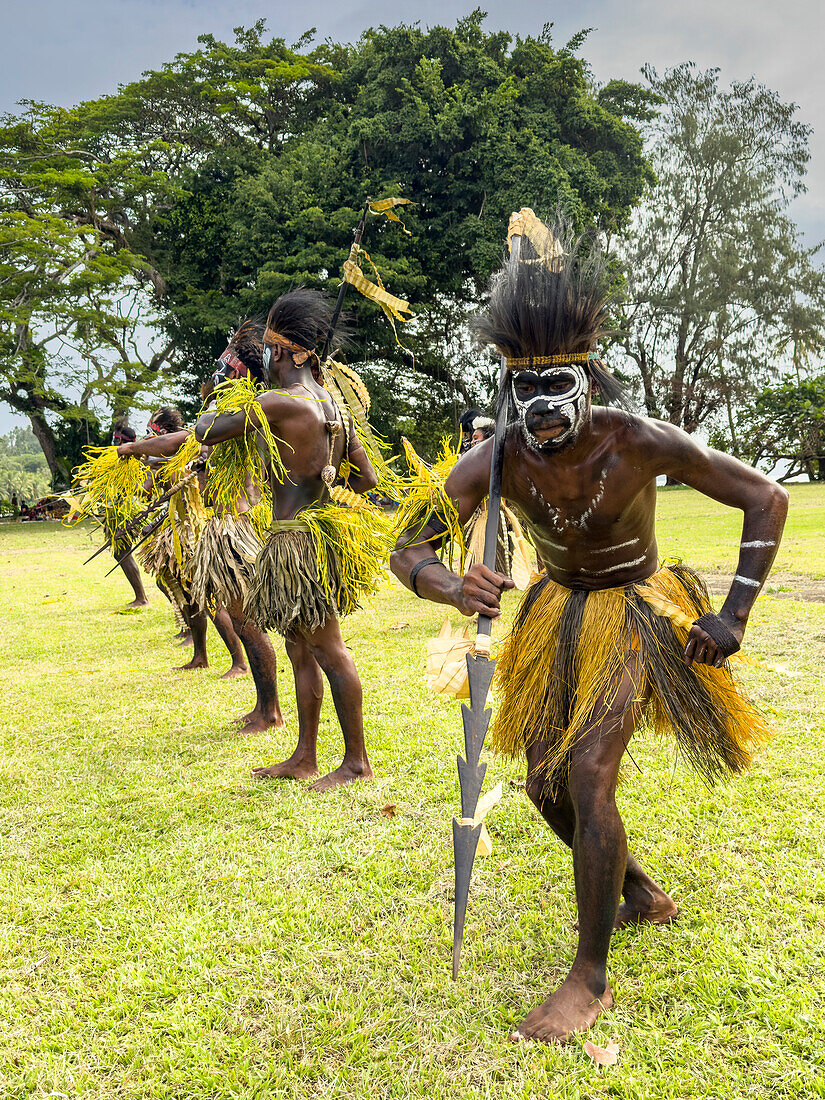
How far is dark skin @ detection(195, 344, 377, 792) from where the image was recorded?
370 centimetres

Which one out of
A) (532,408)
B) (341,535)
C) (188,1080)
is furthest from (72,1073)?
(341,535)

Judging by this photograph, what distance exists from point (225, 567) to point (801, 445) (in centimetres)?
2985

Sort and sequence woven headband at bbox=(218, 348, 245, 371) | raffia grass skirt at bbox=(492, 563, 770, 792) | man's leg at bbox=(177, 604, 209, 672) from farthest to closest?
man's leg at bbox=(177, 604, 209, 672) < woven headband at bbox=(218, 348, 245, 371) < raffia grass skirt at bbox=(492, 563, 770, 792)

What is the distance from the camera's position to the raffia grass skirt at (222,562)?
16.6 feet

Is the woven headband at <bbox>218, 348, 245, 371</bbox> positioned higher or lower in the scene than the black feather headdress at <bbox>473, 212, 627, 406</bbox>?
higher

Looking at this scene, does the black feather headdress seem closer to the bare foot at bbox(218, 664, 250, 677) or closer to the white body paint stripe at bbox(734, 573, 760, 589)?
the white body paint stripe at bbox(734, 573, 760, 589)

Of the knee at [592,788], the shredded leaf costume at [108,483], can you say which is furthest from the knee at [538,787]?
the shredded leaf costume at [108,483]

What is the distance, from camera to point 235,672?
5.86 m

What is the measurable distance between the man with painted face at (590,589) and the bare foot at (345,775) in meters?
1.35

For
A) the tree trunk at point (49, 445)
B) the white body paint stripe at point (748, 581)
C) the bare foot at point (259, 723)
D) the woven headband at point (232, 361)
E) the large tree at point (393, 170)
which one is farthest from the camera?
the tree trunk at point (49, 445)

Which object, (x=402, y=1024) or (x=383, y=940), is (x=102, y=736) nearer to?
(x=383, y=940)

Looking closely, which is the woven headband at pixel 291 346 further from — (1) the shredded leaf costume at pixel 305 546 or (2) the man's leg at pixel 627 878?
(2) the man's leg at pixel 627 878

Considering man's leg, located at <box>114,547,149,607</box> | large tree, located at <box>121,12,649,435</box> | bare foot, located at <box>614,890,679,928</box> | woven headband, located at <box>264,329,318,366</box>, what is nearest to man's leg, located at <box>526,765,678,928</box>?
bare foot, located at <box>614,890,679,928</box>

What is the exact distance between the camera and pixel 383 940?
2.42m
